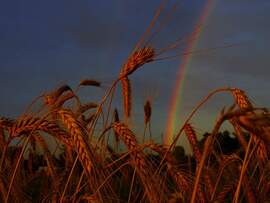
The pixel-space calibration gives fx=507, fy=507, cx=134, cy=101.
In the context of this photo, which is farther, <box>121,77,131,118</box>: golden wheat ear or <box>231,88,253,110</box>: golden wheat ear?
<box>121,77,131,118</box>: golden wheat ear

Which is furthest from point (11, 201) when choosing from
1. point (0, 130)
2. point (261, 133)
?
point (261, 133)

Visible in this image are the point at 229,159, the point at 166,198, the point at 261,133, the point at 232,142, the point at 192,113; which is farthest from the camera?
the point at 232,142

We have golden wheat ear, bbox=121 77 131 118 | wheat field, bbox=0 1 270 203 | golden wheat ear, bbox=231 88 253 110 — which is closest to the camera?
wheat field, bbox=0 1 270 203

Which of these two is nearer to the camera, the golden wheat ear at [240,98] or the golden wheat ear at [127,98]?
the golden wheat ear at [240,98]

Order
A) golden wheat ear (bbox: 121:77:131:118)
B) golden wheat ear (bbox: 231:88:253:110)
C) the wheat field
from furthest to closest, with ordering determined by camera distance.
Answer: golden wheat ear (bbox: 121:77:131:118), golden wheat ear (bbox: 231:88:253:110), the wheat field

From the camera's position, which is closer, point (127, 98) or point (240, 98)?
point (240, 98)

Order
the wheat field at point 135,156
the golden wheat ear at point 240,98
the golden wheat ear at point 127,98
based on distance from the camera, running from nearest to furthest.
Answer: the wheat field at point 135,156 → the golden wheat ear at point 240,98 → the golden wheat ear at point 127,98

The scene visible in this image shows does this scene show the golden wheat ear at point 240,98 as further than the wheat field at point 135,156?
Yes

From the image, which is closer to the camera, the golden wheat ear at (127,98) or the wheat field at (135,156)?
the wheat field at (135,156)

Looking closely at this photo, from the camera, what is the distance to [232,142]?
70.6 feet

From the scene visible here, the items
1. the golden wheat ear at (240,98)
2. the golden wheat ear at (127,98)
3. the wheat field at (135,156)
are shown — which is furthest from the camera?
the golden wheat ear at (127,98)

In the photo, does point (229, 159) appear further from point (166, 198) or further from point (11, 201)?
point (11, 201)

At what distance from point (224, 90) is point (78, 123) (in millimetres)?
1248

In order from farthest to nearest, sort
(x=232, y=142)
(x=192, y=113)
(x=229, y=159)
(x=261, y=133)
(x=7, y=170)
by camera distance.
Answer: (x=232, y=142), (x=7, y=170), (x=229, y=159), (x=192, y=113), (x=261, y=133)
